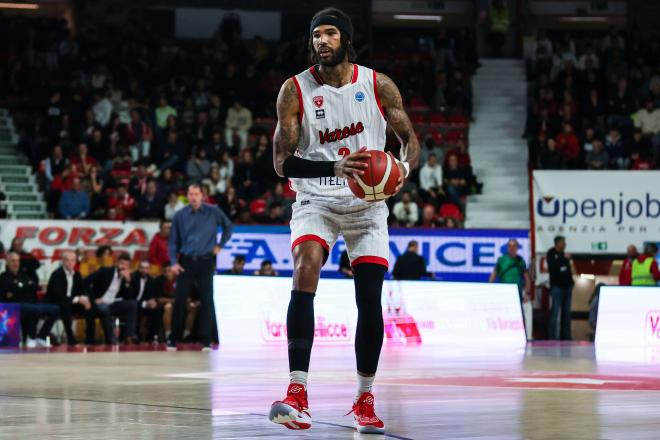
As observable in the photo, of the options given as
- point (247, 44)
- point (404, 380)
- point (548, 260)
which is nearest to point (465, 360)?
point (404, 380)

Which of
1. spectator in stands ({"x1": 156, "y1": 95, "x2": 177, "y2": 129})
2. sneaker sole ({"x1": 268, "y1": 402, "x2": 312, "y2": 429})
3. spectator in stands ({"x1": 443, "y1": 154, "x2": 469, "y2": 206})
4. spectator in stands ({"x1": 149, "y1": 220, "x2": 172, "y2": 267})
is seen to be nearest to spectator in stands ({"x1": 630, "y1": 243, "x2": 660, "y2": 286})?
spectator in stands ({"x1": 443, "y1": 154, "x2": 469, "y2": 206})

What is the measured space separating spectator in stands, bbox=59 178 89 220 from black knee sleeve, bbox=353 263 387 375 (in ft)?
59.3

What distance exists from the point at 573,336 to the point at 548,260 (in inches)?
59.9

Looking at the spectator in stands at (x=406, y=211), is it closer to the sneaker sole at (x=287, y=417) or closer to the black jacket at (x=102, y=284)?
the black jacket at (x=102, y=284)

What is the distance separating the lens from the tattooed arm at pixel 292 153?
6852mm

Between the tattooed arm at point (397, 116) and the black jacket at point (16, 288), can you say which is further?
the black jacket at point (16, 288)

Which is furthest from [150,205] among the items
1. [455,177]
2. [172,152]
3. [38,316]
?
[455,177]

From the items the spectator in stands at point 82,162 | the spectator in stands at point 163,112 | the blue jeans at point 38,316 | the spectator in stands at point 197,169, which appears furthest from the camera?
the spectator in stands at point 163,112

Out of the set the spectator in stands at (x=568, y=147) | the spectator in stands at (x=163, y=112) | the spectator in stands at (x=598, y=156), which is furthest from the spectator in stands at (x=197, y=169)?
the spectator in stands at (x=598, y=156)

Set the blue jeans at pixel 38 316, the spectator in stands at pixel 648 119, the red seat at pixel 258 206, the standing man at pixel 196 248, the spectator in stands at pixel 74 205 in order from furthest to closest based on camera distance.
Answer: the spectator in stands at pixel 648 119 → the red seat at pixel 258 206 → the spectator in stands at pixel 74 205 → the blue jeans at pixel 38 316 → the standing man at pixel 196 248

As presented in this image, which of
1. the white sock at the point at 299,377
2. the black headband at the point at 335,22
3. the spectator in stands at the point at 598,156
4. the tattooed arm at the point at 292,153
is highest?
the spectator in stands at the point at 598,156

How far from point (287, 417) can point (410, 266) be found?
1649 cm

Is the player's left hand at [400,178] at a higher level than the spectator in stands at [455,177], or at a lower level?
lower

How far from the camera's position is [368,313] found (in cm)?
704
